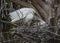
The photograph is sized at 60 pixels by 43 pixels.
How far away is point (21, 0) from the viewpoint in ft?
8.71

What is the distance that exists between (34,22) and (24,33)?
28 centimetres

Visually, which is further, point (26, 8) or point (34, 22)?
point (26, 8)

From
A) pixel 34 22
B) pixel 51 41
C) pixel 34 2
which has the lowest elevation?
pixel 51 41

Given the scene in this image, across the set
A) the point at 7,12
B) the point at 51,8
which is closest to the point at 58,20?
the point at 51,8

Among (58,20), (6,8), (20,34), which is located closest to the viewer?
(20,34)

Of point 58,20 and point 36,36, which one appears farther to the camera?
point 58,20

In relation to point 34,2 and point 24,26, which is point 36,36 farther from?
point 34,2

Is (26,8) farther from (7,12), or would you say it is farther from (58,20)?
(58,20)

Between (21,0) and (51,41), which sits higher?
(21,0)

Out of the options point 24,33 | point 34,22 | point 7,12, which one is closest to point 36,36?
point 24,33

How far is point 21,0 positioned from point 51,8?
1.12 ft

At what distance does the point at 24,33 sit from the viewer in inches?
90.4

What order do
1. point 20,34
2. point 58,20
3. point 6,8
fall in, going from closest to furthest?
point 20,34 → point 58,20 → point 6,8

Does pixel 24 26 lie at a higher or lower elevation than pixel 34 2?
lower
